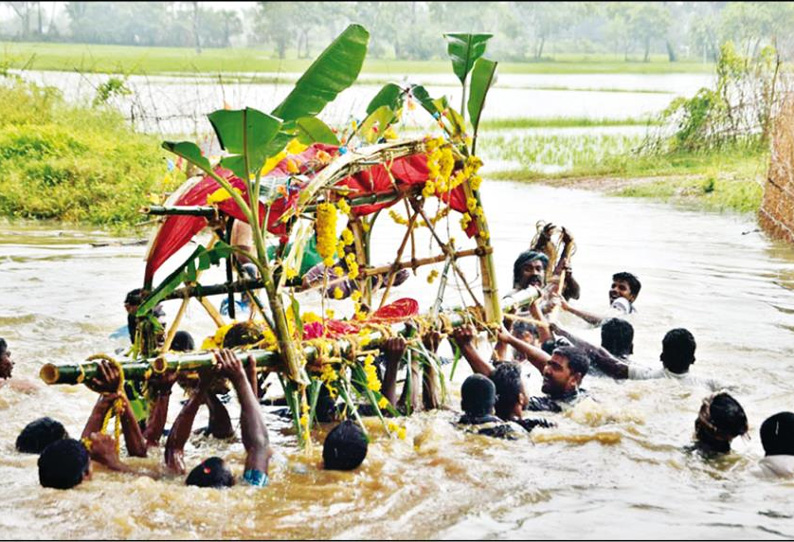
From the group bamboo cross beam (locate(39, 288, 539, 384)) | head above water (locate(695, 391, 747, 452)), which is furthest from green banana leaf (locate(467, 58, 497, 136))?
head above water (locate(695, 391, 747, 452))

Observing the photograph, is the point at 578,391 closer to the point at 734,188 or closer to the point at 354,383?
the point at 354,383

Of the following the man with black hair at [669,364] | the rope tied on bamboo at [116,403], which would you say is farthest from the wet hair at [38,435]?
the man with black hair at [669,364]

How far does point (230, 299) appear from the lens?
5.95 m

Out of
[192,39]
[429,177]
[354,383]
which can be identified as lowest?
[354,383]

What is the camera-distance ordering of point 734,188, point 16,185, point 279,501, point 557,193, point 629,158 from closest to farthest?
point 279,501, point 16,185, point 734,188, point 557,193, point 629,158

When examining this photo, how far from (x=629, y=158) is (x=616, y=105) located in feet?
45.4

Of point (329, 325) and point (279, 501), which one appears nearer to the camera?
point (279, 501)

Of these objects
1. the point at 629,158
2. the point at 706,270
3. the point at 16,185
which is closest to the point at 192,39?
the point at 629,158

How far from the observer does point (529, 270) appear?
25.5 ft

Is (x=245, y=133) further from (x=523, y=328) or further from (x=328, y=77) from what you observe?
(x=523, y=328)

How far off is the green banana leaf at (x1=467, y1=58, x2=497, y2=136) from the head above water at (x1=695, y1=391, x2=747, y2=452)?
1.86 m

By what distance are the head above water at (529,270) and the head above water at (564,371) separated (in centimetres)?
109

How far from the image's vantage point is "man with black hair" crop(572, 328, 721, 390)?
23.4 ft

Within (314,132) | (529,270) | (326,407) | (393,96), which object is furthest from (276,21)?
(314,132)
